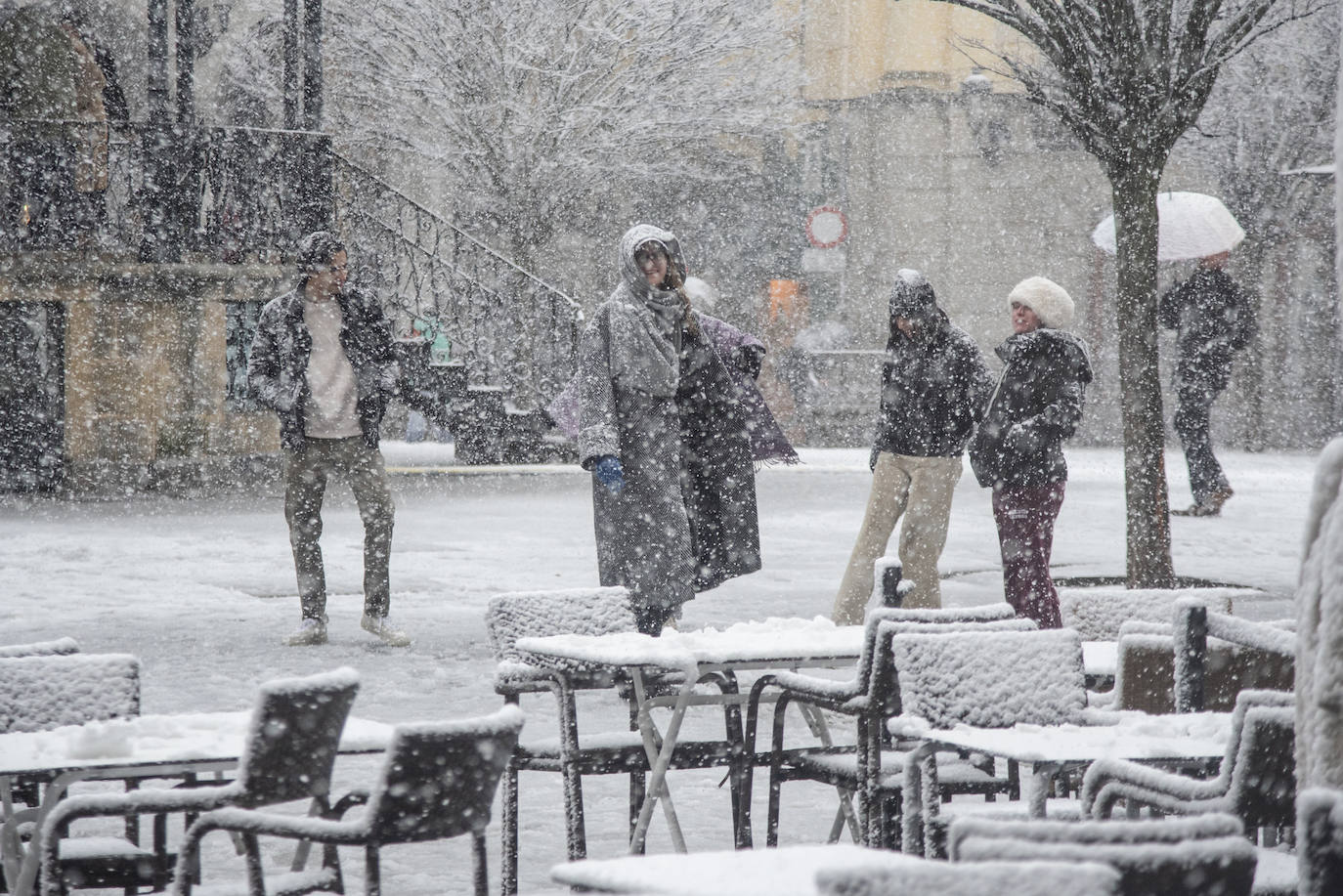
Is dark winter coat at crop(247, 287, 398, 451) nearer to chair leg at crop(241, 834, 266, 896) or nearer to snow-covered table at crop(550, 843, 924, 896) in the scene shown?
chair leg at crop(241, 834, 266, 896)

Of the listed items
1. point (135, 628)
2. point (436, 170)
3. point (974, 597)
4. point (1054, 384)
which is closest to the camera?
point (1054, 384)

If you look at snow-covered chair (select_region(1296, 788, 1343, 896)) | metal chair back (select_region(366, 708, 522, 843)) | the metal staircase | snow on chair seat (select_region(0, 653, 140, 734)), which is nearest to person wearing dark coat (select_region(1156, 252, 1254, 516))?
the metal staircase

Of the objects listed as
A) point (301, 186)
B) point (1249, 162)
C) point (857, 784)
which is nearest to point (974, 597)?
point (857, 784)

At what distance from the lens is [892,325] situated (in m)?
8.64

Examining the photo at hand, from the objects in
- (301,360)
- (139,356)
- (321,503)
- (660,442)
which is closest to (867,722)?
(660,442)

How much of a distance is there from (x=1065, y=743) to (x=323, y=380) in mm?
5623

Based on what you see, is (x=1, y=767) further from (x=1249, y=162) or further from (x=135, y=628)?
(x=1249, y=162)

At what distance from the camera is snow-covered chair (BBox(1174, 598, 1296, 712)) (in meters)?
4.40

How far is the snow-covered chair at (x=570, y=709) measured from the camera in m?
4.75

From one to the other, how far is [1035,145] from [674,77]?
7.95 metres

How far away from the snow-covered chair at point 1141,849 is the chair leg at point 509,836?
2.45 metres

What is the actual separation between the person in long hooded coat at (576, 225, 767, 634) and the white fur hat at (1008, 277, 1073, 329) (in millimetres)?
1582

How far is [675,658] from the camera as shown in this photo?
4492 mm

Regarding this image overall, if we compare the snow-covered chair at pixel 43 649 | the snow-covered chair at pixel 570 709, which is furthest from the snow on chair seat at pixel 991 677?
the snow-covered chair at pixel 43 649
